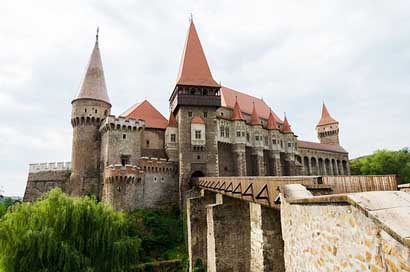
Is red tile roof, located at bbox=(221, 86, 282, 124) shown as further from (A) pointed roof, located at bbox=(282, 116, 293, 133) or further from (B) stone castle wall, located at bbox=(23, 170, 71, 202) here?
(B) stone castle wall, located at bbox=(23, 170, 71, 202)

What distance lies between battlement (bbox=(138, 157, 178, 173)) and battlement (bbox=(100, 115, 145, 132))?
331 centimetres

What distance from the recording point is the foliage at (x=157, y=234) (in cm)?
2009

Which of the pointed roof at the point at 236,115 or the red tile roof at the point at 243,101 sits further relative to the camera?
the red tile roof at the point at 243,101

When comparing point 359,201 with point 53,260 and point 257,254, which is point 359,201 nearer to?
point 257,254

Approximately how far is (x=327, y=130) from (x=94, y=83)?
49.3 meters

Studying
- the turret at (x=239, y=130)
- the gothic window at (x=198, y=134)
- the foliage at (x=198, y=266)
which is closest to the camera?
the foliage at (x=198, y=266)

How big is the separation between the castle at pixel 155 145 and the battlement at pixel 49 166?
18 millimetres

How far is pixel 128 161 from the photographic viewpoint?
25.7m

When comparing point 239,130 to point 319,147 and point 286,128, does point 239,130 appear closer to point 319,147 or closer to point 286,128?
point 286,128

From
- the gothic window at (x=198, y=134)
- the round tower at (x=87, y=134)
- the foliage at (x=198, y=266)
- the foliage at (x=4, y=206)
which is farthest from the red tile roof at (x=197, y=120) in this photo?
the foliage at (x=4, y=206)

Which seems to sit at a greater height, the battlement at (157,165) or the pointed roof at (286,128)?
the pointed roof at (286,128)

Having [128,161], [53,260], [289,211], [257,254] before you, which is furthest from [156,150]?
[289,211]

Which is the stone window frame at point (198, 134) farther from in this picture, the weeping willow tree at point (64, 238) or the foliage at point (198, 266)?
the weeping willow tree at point (64, 238)

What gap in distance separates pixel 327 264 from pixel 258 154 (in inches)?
1166
